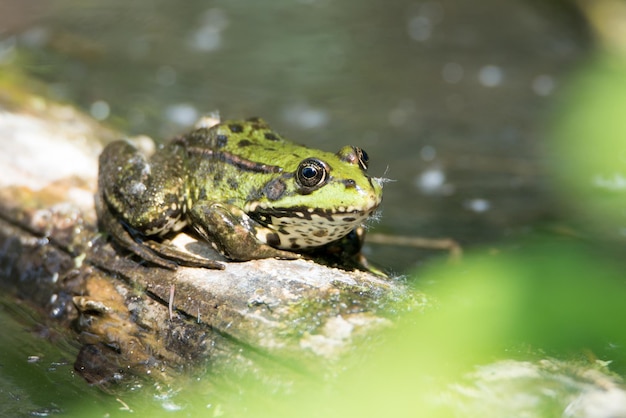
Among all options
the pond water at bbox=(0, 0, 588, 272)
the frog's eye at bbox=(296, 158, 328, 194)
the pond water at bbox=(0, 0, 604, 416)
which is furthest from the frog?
the pond water at bbox=(0, 0, 588, 272)

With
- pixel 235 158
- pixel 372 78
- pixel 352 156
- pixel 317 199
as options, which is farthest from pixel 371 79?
pixel 317 199

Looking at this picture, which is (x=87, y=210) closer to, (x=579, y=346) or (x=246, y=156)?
(x=246, y=156)

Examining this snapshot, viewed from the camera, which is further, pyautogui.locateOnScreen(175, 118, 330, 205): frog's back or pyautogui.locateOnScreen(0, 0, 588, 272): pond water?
pyautogui.locateOnScreen(0, 0, 588, 272): pond water

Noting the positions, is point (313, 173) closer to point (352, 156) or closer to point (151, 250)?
point (352, 156)

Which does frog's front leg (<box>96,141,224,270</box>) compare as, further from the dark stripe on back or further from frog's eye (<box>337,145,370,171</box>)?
frog's eye (<box>337,145,370,171</box>)

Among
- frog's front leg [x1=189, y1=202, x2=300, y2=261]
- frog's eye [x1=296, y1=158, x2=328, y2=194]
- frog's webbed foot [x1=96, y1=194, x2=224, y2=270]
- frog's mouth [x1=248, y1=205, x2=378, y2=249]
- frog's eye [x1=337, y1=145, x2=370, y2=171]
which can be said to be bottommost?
frog's webbed foot [x1=96, y1=194, x2=224, y2=270]

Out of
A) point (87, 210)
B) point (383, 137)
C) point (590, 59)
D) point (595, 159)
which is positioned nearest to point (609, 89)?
point (590, 59)
